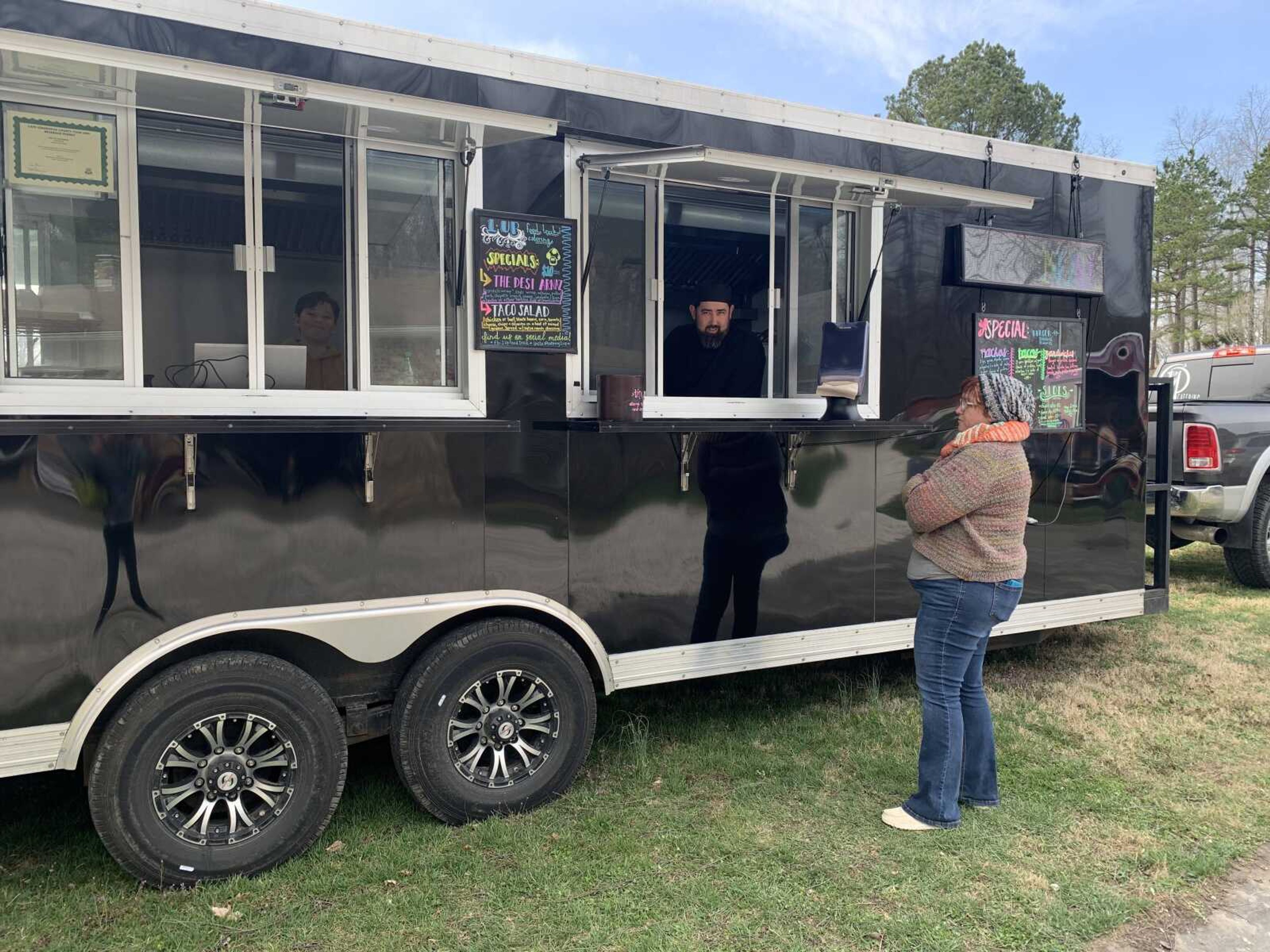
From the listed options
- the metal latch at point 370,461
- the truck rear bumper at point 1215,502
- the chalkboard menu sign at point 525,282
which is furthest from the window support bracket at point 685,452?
the truck rear bumper at point 1215,502

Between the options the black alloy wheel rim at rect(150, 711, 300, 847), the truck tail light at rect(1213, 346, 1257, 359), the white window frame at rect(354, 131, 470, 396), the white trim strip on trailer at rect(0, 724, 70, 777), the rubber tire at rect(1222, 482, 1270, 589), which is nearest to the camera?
the white trim strip on trailer at rect(0, 724, 70, 777)

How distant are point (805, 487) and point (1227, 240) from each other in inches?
1122

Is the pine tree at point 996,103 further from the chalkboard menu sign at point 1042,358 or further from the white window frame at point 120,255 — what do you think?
Result: the white window frame at point 120,255

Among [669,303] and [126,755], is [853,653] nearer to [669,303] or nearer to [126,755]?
[669,303]

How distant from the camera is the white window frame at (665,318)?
3975 millimetres

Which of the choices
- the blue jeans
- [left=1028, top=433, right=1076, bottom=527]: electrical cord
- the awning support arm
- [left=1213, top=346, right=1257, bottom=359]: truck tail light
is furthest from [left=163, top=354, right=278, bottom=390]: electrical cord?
[left=1213, top=346, right=1257, bottom=359]: truck tail light

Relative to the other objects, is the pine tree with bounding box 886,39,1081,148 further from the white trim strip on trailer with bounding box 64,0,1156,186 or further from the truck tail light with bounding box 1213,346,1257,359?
the white trim strip on trailer with bounding box 64,0,1156,186

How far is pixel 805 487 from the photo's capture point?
4.48 m

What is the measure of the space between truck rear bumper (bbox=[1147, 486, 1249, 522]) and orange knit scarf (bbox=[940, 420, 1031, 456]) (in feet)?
17.2

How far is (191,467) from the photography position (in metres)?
3.22

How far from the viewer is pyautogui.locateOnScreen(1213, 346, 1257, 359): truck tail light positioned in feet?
32.1

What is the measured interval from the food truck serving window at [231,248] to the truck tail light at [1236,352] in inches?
354

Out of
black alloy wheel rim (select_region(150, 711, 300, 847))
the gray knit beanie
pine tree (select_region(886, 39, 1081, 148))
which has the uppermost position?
pine tree (select_region(886, 39, 1081, 148))

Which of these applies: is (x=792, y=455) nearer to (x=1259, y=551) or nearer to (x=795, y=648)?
(x=795, y=648)
